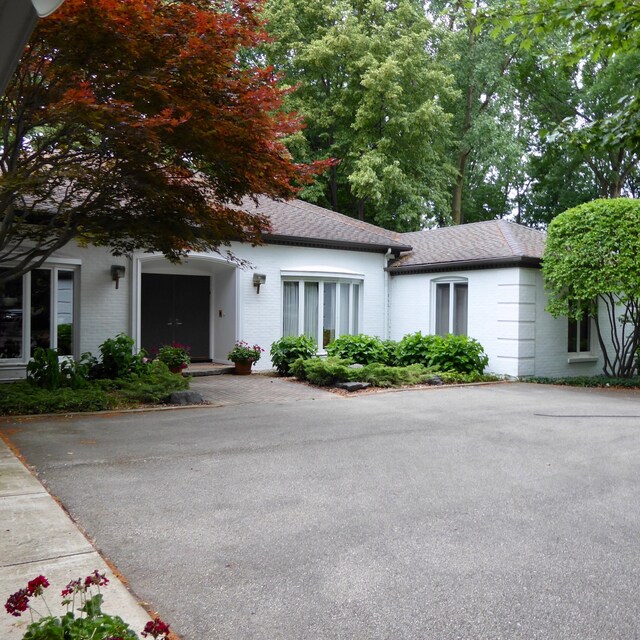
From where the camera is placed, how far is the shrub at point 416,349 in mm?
14547

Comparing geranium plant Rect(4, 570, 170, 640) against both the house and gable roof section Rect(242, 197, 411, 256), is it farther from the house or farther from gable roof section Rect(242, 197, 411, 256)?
gable roof section Rect(242, 197, 411, 256)

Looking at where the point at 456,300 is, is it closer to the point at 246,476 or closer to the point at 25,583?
the point at 246,476

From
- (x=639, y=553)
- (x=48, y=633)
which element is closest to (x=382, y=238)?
(x=639, y=553)

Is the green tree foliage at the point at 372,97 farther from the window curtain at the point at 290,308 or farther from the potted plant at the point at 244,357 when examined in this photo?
the potted plant at the point at 244,357

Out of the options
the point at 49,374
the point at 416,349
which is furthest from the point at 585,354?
the point at 49,374

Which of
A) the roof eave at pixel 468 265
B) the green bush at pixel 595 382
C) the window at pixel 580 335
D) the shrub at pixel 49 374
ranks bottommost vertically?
the green bush at pixel 595 382

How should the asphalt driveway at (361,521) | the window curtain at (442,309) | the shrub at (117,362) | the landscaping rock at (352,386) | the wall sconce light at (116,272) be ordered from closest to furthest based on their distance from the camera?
the asphalt driveway at (361,521) < the shrub at (117,362) < the landscaping rock at (352,386) < the wall sconce light at (116,272) < the window curtain at (442,309)

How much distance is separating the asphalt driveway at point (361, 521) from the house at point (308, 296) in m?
4.58

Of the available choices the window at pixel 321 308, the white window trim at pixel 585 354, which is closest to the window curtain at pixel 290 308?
the window at pixel 321 308

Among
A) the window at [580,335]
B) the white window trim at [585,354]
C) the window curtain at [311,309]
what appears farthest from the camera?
the window curtain at [311,309]

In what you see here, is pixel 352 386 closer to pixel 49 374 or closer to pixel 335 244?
pixel 335 244

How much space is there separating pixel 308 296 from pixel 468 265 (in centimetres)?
417

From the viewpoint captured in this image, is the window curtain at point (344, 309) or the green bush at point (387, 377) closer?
the green bush at point (387, 377)

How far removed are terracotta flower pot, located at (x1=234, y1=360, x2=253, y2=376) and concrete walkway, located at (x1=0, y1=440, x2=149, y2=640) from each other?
355 inches
